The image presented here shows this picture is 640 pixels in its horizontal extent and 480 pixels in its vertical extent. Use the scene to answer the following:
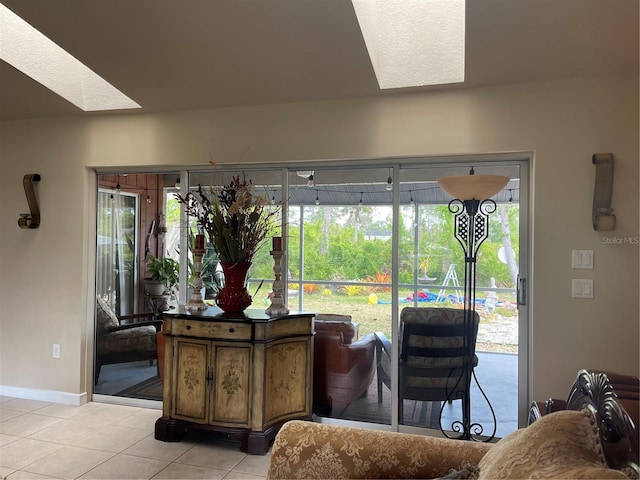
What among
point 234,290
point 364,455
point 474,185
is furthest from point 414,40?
point 364,455

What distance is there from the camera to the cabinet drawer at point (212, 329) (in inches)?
113

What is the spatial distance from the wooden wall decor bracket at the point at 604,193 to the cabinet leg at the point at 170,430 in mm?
2988

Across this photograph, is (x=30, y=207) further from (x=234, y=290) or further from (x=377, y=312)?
(x=377, y=312)

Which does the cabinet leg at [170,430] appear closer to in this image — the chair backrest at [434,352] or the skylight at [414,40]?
the chair backrest at [434,352]

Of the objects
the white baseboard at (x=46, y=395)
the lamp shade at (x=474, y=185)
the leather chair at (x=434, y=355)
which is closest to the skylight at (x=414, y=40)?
the lamp shade at (x=474, y=185)

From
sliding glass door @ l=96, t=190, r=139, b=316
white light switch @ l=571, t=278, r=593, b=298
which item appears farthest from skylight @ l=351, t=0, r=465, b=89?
sliding glass door @ l=96, t=190, r=139, b=316

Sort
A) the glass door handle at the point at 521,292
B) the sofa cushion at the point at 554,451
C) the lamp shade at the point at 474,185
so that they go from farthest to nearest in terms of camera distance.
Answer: the glass door handle at the point at 521,292 < the lamp shade at the point at 474,185 < the sofa cushion at the point at 554,451

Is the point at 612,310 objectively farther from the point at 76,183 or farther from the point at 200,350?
the point at 76,183

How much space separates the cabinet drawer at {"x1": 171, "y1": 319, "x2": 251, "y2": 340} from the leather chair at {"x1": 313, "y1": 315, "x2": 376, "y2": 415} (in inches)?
27.7

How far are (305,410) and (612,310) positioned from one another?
2062mm

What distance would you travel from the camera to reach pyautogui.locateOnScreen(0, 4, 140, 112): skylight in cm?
302

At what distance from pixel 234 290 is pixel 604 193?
2.45m

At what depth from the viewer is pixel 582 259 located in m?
2.70

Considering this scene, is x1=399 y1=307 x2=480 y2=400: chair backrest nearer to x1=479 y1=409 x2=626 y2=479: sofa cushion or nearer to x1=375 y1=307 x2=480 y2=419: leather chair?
x1=375 y1=307 x2=480 y2=419: leather chair
